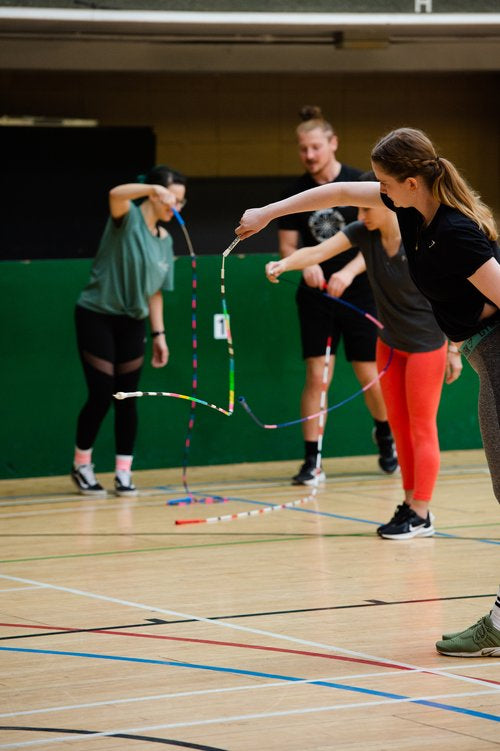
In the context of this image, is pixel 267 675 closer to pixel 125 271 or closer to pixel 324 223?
pixel 125 271

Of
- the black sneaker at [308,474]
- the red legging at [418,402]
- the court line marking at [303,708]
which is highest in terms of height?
the red legging at [418,402]

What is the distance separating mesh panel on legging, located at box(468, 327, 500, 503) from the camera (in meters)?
4.14

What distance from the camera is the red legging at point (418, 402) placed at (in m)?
6.27

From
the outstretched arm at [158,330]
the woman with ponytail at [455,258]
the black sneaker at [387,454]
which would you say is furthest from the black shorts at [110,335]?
the woman with ponytail at [455,258]

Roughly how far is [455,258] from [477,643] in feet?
3.87

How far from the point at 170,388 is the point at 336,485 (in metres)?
1.30

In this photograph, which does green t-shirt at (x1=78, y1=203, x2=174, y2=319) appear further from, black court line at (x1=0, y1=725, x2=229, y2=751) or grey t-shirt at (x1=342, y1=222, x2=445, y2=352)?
black court line at (x1=0, y1=725, x2=229, y2=751)

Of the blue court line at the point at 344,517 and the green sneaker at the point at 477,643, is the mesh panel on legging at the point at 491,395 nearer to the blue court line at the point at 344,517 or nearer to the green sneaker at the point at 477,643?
the green sneaker at the point at 477,643

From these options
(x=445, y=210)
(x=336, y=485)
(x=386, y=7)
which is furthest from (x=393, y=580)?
(x=386, y=7)

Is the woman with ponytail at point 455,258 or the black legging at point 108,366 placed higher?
the woman with ponytail at point 455,258

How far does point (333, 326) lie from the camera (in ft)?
27.5

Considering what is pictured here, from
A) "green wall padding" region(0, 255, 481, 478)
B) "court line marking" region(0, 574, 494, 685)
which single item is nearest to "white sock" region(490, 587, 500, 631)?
"court line marking" region(0, 574, 494, 685)

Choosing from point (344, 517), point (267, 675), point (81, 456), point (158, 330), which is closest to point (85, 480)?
point (81, 456)

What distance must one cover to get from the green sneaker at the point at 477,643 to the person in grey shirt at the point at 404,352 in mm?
2058
